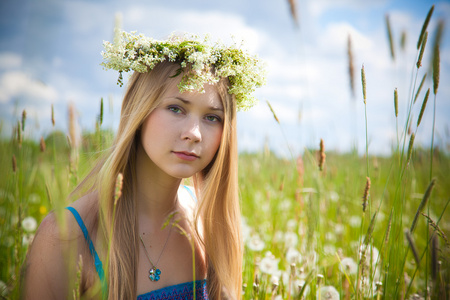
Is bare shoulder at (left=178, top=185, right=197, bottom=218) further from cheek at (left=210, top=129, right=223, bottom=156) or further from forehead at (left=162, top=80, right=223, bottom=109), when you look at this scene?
forehead at (left=162, top=80, right=223, bottom=109)

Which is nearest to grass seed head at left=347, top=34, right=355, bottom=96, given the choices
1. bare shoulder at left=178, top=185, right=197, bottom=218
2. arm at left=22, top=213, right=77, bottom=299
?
bare shoulder at left=178, top=185, right=197, bottom=218

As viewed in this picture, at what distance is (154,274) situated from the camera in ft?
5.99

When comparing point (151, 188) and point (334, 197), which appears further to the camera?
point (334, 197)

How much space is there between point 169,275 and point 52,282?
0.65 metres

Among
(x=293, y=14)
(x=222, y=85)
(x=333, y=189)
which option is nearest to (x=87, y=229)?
(x=222, y=85)

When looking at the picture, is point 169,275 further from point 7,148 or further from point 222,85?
point 7,148

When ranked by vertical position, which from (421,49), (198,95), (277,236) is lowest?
(277,236)

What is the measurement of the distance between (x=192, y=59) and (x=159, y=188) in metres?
0.84

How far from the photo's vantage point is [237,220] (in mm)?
2123

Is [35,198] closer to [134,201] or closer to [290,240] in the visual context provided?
[134,201]

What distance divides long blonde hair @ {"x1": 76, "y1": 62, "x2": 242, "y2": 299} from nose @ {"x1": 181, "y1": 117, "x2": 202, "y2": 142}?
23 cm

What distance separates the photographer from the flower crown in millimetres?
1723

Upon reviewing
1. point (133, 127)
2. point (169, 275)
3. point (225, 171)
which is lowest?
point (169, 275)

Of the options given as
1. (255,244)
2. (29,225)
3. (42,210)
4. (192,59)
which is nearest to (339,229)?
(255,244)
